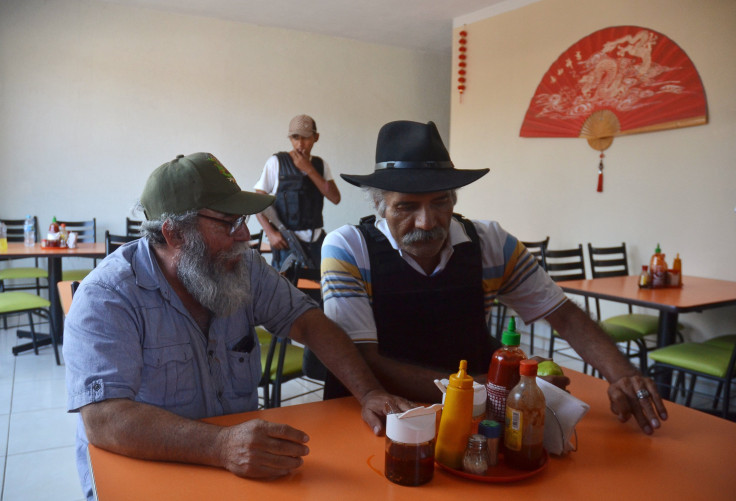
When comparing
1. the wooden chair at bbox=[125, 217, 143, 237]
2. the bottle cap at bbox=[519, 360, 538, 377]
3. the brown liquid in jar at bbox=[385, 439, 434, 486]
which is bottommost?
the brown liquid in jar at bbox=[385, 439, 434, 486]

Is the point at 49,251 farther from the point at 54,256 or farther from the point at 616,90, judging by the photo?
the point at 616,90

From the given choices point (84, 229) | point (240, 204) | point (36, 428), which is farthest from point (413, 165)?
point (84, 229)

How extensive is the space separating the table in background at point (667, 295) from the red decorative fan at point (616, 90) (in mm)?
1324

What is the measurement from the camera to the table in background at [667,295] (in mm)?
2998

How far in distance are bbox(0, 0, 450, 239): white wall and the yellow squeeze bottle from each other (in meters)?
5.72

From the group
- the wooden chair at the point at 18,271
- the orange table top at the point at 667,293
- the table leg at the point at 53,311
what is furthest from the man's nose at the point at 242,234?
the wooden chair at the point at 18,271

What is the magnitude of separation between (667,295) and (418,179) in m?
2.34

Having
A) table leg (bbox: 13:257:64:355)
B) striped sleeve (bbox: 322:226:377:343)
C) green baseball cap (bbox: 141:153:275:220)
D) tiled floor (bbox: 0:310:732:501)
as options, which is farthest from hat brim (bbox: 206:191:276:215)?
table leg (bbox: 13:257:64:355)

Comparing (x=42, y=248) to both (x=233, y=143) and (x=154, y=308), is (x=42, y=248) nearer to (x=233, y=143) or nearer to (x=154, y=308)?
(x=233, y=143)

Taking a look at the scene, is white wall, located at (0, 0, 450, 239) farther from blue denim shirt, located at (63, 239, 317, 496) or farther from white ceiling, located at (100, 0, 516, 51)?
blue denim shirt, located at (63, 239, 317, 496)

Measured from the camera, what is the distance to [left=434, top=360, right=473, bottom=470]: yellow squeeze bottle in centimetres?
108

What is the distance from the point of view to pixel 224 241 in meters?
1.48

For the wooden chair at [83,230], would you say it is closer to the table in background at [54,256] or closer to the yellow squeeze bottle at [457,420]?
the table in background at [54,256]

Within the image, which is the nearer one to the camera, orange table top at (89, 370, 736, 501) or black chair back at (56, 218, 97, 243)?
orange table top at (89, 370, 736, 501)
